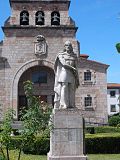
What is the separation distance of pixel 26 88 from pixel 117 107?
66329mm

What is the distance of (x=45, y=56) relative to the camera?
41125 millimetres

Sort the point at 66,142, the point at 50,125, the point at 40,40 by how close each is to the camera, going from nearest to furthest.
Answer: the point at 50,125 → the point at 66,142 → the point at 40,40

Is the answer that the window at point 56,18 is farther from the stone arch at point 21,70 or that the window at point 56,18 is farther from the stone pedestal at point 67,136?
the stone pedestal at point 67,136

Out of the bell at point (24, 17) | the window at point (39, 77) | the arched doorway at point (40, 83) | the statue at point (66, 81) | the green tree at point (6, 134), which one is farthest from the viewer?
the window at point (39, 77)

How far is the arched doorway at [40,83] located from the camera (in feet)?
137

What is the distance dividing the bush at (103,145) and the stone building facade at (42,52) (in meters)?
20.7

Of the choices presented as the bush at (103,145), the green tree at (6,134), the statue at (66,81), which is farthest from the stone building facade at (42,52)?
the green tree at (6,134)

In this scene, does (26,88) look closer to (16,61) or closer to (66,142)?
(66,142)

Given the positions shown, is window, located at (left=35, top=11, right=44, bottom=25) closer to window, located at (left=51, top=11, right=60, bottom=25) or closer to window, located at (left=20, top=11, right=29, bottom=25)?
window, located at (left=20, top=11, right=29, bottom=25)

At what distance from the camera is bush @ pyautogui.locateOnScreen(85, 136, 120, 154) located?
19.8m

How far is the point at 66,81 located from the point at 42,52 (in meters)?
28.3

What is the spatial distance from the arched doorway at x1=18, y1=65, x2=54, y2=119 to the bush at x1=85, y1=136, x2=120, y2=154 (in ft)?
70.6

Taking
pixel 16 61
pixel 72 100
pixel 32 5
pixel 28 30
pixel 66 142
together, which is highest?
pixel 32 5

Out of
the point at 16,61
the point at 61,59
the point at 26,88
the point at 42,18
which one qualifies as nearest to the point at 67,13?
the point at 42,18
